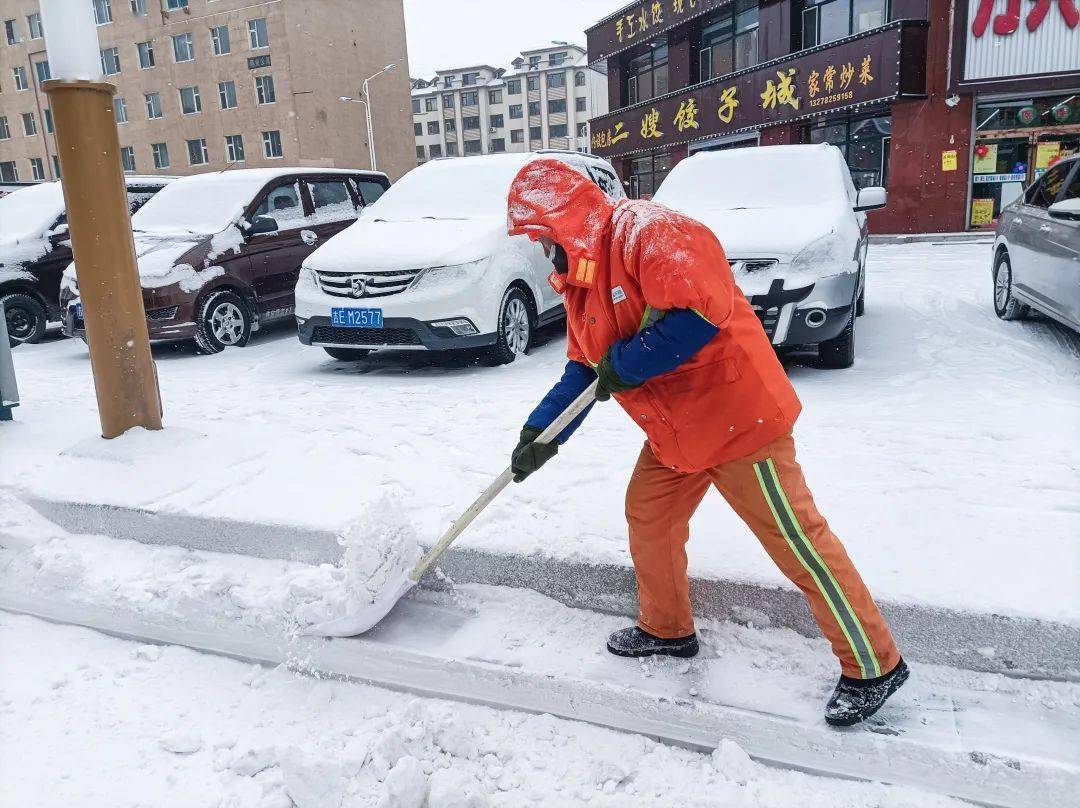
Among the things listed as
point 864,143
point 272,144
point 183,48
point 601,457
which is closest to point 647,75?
point 864,143

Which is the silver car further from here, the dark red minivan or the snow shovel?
the dark red minivan

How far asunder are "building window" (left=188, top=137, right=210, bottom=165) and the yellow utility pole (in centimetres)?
4183

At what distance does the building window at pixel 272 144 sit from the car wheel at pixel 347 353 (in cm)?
3589

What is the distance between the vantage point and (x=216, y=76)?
40062 mm

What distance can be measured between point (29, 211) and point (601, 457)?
840cm

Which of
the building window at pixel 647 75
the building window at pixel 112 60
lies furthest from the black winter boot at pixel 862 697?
the building window at pixel 112 60

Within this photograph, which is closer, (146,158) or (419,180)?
(419,180)

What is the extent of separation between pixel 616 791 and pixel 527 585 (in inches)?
41.3

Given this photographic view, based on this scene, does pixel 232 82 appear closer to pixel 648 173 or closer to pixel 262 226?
pixel 648 173

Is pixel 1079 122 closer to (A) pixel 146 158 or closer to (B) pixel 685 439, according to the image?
(B) pixel 685 439

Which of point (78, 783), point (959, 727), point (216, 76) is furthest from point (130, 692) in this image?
point (216, 76)

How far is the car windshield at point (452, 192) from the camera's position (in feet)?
22.6

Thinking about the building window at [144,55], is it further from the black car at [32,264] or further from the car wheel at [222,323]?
the car wheel at [222,323]

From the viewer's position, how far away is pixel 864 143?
18.8 metres
